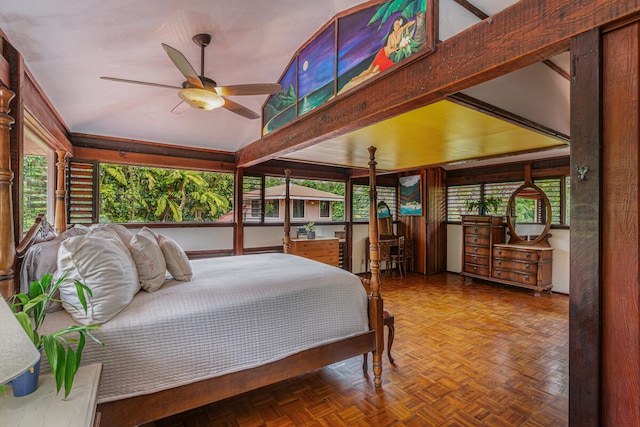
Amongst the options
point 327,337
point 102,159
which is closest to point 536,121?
point 327,337

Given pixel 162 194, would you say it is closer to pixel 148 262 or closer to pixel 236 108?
pixel 236 108

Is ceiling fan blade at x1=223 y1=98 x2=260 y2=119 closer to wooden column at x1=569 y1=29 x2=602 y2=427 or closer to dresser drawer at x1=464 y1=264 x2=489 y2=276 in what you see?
wooden column at x1=569 y1=29 x2=602 y2=427

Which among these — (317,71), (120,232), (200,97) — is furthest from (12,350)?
(317,71)

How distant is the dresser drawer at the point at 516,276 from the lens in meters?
4.70

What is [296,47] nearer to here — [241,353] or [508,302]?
[241,353]

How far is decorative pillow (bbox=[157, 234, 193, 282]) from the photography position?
207 cm

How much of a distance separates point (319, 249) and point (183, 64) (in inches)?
152

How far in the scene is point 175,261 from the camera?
6.86 ft

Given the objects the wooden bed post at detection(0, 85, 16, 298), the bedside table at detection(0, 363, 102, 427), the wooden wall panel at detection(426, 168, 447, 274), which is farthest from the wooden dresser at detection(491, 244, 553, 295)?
the wooden bed post at detection(0, 85, 16, 298)

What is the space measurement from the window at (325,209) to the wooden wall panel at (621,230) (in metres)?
5.13

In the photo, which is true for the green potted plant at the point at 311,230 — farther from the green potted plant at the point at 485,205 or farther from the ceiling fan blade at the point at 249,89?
the ceiling fan blade at the point at 249,89

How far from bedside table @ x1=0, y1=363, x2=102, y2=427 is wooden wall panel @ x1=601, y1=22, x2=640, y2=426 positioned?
1709 millimetres

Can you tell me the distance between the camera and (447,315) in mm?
3746

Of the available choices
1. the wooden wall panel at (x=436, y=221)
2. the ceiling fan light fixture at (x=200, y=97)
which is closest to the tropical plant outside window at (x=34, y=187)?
the ceiling fan light fixture at (x=200, y=97)
